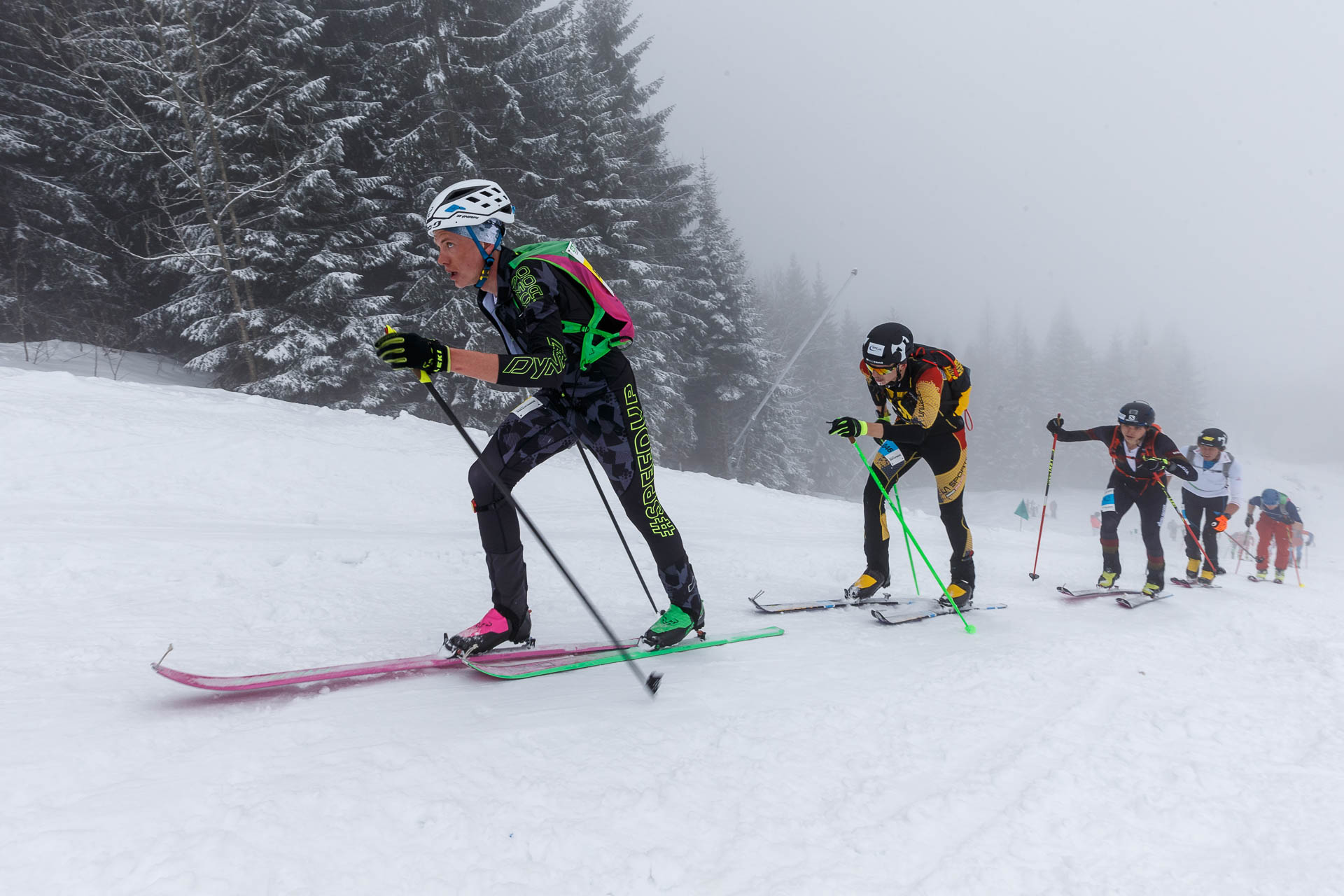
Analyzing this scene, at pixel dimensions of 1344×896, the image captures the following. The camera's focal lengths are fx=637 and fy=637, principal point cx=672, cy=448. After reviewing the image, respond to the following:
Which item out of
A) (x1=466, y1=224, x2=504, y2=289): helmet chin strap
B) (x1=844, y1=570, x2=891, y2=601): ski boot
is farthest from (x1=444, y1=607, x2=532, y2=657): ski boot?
(x1=844, y1=570, x2=891, y2=601): ski boot

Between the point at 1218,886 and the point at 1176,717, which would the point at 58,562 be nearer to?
the point at 1218,886

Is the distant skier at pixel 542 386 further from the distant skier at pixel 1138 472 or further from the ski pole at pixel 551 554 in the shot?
the distant skier at pixel 1138 472

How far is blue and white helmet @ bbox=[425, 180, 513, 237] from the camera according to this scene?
336cm

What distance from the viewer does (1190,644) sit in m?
4.70

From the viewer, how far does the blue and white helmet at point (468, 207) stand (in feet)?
11.0

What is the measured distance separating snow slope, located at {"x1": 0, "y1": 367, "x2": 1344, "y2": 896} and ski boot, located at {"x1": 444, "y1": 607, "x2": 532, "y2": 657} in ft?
0.58

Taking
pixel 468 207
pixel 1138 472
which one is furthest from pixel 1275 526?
pixel 468 207

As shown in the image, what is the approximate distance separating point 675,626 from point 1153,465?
643 cm

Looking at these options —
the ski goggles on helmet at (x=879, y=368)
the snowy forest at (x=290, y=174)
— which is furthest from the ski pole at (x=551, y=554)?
the snowy forest at (x=290, y=174)

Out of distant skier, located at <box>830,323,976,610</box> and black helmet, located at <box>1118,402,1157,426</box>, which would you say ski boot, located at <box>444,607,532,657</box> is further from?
black helmet, located at <box>1118,402,1157,426</box>

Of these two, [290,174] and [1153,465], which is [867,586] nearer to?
[1153,465]

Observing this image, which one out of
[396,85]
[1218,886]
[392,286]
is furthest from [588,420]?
[396,85]

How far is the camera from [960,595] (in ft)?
18.7

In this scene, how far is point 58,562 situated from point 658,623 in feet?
14.3
